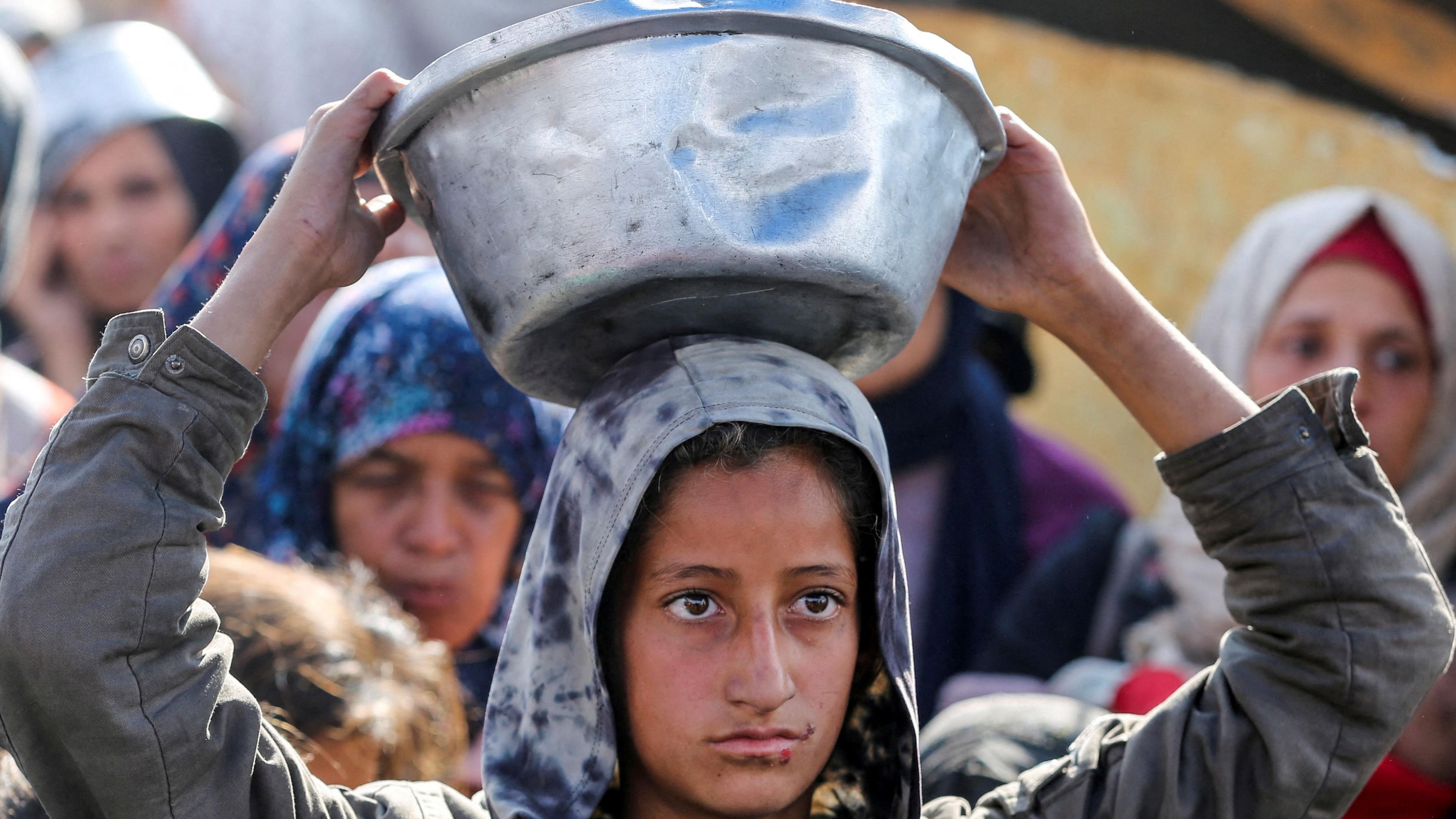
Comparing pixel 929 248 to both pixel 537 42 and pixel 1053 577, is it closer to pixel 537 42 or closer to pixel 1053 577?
pixel 537 42

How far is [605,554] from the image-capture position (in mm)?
1838

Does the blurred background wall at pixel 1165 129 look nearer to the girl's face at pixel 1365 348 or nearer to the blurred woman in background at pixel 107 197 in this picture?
the girl's face at pixel 1365 348

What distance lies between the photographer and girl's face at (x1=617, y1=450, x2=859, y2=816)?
1.79 m

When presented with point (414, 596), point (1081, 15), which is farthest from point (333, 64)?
point (414, 596)

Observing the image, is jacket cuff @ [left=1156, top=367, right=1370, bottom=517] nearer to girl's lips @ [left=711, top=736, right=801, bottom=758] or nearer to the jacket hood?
the jacket hood

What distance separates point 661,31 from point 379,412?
1796 millimetres

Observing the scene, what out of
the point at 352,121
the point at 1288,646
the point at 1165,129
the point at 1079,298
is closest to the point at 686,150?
the point at 352,121

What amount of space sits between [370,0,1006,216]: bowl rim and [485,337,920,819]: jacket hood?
428 mm

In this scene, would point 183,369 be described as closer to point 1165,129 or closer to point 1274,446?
point 1274,446

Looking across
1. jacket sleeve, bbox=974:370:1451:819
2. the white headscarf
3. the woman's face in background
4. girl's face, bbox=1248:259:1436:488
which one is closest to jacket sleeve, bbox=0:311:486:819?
jacket sleeve, bbox=974:370:1451:819

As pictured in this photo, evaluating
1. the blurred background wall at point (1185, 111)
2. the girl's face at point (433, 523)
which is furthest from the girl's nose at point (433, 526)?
the blurred background wall at point (1185, 111)

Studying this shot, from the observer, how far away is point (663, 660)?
6.01ft

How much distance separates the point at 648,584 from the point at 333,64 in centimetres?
458

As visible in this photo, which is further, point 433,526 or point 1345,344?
point 1345,344
